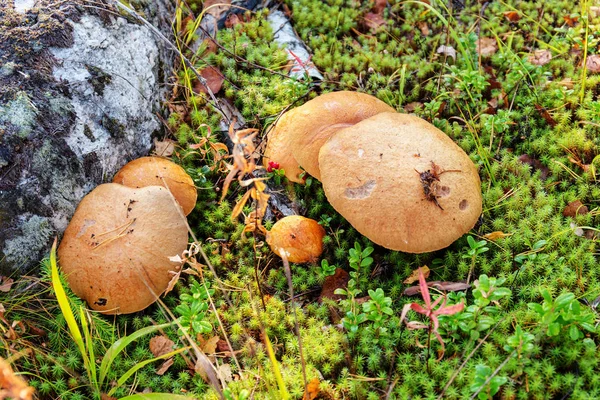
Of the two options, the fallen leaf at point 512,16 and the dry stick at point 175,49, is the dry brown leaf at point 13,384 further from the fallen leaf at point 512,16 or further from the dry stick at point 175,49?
the fallen leaf at point 512,16

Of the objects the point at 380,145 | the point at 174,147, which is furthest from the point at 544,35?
the point at 174,147

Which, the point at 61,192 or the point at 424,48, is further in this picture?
the point at 424,48

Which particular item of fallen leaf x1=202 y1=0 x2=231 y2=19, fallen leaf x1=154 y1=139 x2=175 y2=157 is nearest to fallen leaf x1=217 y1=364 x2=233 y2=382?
fallen leaf x1=154 y1=139 x2=175 y2=157

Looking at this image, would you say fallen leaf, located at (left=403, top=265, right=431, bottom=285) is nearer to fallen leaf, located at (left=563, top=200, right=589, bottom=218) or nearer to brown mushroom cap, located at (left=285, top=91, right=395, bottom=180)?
brown mushroom cap, located at (left=285, top=91, right=395, bottom=180)

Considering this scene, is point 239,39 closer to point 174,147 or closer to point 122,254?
point 174,147

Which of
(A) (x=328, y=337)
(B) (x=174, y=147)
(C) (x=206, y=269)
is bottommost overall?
(A) (x=328, y=337)

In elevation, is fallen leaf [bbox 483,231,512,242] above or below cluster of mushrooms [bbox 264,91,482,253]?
below

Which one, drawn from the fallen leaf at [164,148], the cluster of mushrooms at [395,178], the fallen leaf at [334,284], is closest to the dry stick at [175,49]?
the fallen leaf at [164,148]
